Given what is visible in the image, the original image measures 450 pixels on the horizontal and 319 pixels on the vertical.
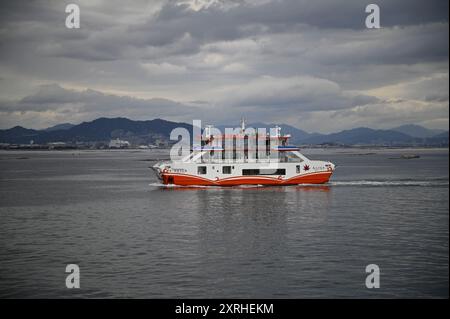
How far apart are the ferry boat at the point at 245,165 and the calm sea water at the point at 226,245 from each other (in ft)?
23.6

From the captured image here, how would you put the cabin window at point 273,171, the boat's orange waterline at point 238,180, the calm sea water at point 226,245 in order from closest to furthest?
the calm sea water at point 226,245 < the boat's orange waterline at point 238,180 < the cabin window at point 273,171

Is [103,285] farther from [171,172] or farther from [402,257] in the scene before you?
[171,172]

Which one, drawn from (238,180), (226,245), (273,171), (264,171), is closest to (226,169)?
(238,180)

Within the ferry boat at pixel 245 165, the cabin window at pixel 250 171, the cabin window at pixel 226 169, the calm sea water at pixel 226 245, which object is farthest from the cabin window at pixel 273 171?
the calm sea water at pixel 226 245

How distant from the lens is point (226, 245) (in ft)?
97.4

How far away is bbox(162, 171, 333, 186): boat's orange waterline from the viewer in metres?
60.1

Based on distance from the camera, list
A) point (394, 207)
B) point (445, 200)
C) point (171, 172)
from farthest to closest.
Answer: point (171, 172) → point (445, 200) → point (394, 207)

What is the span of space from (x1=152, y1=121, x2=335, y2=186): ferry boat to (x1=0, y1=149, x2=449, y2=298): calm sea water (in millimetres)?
7182

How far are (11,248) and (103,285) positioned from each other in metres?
10.6

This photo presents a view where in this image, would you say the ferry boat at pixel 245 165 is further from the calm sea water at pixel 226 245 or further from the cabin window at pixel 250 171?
the calm sea water at pixel 226 245

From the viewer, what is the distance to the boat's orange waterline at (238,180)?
6012cm

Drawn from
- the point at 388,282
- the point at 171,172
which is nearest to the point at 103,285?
the point at 388,282

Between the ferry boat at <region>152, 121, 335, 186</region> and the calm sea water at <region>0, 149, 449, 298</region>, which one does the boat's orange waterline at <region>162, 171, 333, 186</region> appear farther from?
the calm sea water at <region>0, 149, 449, 298</region>

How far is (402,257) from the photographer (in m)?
26.6
